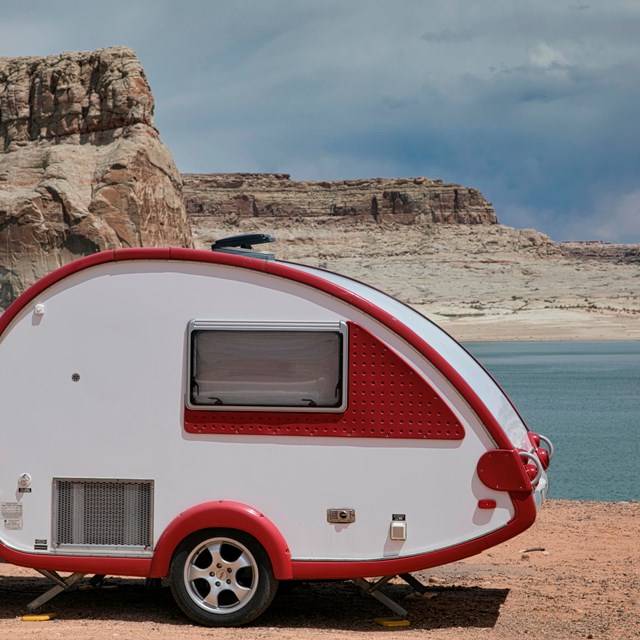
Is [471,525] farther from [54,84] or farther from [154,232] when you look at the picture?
[54,84]

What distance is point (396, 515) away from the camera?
6.75m

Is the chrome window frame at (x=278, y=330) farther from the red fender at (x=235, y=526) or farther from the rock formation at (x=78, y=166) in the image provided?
the rock formation at (x=78, y=166)

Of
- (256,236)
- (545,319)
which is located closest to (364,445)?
(256,236)

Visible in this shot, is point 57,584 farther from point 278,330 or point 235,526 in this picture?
point 278,330

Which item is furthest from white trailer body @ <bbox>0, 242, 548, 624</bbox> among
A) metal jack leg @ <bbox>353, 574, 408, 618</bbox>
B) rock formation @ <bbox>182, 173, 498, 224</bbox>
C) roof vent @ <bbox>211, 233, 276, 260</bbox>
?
rock formation @ <bbox>182, 173, 498, 224</bbox>

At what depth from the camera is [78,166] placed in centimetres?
5238

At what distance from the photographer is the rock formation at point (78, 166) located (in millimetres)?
50688

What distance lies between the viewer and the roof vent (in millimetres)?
7113

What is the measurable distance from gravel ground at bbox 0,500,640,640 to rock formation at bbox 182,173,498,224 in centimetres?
15399

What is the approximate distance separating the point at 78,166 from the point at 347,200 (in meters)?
115

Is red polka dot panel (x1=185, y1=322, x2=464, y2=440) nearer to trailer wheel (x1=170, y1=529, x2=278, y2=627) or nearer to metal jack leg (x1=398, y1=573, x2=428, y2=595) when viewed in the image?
trailer wheel (x1=170, y1=529, x2=278, y2=627)

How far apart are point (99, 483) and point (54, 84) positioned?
172 feet

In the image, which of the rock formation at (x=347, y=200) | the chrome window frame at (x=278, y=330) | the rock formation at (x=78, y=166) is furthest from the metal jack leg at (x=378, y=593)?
the rock formation at (x=347, y=200)

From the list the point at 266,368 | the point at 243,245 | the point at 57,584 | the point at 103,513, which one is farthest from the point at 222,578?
the point at 243,245
